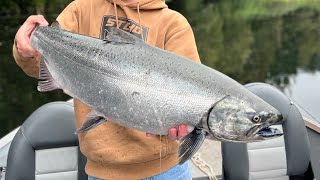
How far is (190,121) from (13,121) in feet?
39.1

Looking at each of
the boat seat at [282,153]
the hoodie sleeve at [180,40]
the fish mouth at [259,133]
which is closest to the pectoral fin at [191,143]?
the fish mouth at [259,133]

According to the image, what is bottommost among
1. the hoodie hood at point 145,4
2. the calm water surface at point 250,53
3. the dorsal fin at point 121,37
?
the calm water surface at point 250,53

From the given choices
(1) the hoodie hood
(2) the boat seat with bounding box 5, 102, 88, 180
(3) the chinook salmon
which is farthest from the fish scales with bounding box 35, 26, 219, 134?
(2) the boat seat with bounding box 5, 102, 88, 180

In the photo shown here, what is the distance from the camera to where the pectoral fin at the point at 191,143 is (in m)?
2.55

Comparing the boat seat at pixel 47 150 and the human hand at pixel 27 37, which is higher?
the human hand at pixel 27 37

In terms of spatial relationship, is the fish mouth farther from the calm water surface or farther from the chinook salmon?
the calm water surface

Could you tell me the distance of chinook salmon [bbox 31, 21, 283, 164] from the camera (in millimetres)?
2494

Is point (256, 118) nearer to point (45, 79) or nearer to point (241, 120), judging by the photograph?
point (241, 120)

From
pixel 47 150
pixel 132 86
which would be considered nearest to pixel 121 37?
pixel 132 86

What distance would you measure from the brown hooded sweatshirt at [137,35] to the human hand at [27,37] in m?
0.06

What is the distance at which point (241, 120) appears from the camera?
8.11 feet

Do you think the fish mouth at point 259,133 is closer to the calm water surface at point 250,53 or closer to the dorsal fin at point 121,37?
the dorsal fin at point 121,37

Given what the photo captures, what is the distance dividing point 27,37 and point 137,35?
685 millimetres

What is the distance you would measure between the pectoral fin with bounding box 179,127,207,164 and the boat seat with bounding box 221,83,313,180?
2611mm
